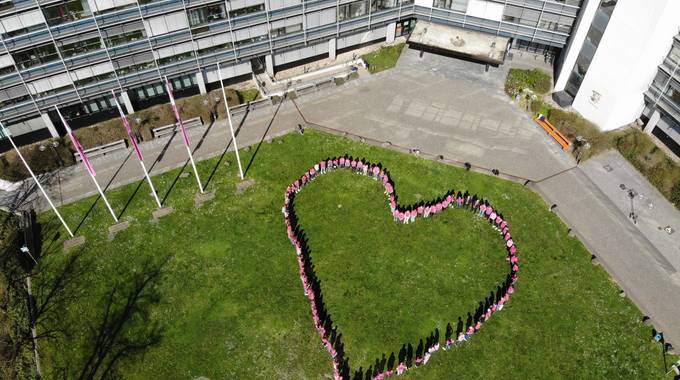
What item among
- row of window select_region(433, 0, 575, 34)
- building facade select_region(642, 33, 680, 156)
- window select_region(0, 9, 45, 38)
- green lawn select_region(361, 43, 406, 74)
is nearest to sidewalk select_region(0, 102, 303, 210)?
green lawn select_region(361, 43, 406, 74)

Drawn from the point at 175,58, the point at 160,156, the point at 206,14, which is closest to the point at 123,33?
the point at 175,58

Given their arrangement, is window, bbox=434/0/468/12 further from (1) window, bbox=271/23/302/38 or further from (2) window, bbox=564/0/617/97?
(1) window, bbox=271/23/302/38

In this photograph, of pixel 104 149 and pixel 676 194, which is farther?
pixel 104 149

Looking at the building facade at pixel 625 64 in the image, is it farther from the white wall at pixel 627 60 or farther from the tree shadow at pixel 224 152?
the tree shadow at pixel 224 152

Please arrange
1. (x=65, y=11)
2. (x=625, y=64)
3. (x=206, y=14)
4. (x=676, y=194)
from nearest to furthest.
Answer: (x=65, y=11)
(x=676, y=194)
(x=625, y=64)
(x=206, y=14)

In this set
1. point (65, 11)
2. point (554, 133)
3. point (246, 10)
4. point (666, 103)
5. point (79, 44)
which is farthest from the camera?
point (554, 133)

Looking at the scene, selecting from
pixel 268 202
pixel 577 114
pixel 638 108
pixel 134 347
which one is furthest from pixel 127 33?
pixel 638 108

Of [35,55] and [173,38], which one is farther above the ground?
[35,55]

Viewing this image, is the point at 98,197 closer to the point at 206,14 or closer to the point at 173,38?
the point at 173,38
